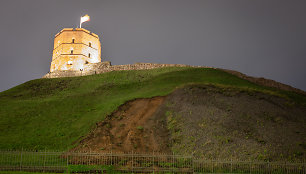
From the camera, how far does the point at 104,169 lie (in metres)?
17.8

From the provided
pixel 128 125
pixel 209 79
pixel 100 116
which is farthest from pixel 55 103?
pixel 209 79

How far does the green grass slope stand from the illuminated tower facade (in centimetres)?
1188

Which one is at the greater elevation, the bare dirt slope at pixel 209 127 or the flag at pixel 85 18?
the flag at pixel 85 18

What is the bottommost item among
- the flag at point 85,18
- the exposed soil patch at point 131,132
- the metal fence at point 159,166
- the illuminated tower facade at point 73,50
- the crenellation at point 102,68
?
the metal fence at point 159,166

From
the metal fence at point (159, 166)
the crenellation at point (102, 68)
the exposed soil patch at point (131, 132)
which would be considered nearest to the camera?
the metal fence at point (159, 166)

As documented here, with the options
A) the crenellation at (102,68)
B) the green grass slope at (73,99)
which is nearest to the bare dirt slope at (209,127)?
the green grass slope at (73,99)

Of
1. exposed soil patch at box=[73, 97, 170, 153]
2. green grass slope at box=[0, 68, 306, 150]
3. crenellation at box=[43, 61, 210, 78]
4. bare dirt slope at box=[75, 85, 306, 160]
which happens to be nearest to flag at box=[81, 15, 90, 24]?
crenellation at box=[43, 61, 210, 78]

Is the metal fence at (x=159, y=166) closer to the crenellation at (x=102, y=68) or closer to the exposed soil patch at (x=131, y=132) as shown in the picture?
the exposed soil patch at (x=131, y=132)

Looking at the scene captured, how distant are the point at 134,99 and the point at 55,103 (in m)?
12.2

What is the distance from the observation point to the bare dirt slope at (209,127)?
67.7ft

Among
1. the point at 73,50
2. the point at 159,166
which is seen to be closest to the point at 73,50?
the point at 73,50

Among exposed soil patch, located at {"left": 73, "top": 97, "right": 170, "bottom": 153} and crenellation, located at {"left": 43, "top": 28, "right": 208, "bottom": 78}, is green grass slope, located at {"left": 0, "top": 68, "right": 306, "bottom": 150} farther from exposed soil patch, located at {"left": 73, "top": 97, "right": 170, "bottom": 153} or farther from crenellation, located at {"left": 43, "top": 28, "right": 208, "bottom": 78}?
crenellation, located at {"left": 43, "top": 28, "right": 208, "bottom": 78}

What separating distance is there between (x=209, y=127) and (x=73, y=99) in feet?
70.1

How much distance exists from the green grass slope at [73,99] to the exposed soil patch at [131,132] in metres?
1.65
